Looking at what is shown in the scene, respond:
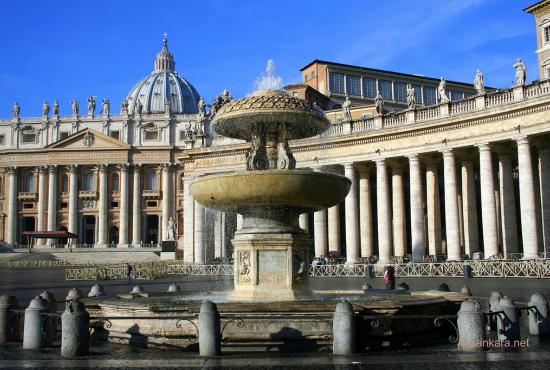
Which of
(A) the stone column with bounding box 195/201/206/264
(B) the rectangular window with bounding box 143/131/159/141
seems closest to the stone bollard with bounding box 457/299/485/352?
(A) the stone column with bounding box 195/201/206/264

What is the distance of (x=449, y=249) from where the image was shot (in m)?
41.6

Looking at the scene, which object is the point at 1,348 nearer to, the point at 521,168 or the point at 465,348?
the point at 465,348

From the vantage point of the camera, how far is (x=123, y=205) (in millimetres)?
113250

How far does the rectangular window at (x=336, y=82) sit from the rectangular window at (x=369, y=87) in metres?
3.77

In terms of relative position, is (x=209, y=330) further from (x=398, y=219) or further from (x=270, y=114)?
(x=398, y=219)

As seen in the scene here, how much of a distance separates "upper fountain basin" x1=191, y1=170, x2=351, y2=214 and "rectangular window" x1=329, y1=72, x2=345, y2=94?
217 ft

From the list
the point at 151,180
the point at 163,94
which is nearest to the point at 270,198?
the point at 151,180

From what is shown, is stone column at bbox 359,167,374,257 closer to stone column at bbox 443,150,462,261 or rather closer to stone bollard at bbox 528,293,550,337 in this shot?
stone column at bbox 443,150,462,261

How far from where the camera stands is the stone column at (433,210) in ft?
151

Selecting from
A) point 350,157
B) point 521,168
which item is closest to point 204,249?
point 350,157

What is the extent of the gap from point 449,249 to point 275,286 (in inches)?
1113

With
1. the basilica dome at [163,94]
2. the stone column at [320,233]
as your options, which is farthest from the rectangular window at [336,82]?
the basilica dome at [163,94]

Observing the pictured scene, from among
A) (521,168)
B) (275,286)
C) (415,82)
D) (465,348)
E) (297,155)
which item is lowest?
(465,348)

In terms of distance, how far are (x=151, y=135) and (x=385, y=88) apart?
50418 millimetres
